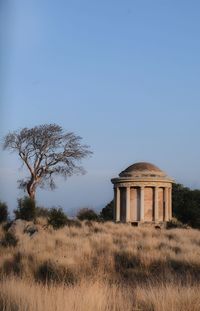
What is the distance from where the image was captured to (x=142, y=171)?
46.3 metres

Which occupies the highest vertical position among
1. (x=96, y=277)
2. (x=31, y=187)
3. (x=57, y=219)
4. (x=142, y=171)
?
(x=142, y=171)

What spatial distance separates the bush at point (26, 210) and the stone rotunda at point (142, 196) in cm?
1313

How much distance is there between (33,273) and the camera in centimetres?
1226

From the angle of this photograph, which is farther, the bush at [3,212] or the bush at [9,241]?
the bush at [3,212]

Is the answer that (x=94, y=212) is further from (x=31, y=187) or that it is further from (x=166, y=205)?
(x=31, y=187)

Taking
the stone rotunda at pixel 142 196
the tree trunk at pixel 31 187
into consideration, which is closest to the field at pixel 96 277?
the tree trunk at pixel 31 187

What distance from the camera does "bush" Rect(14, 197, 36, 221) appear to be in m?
33.6

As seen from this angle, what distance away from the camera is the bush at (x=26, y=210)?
33.6 metres

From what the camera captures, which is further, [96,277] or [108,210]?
[108,210]

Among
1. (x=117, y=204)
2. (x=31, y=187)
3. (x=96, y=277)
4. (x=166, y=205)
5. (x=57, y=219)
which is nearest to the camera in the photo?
(x=96, y=277)

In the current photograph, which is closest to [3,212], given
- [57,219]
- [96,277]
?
[57,219]

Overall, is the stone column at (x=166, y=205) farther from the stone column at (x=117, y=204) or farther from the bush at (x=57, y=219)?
the bush at (x=57, y=219)

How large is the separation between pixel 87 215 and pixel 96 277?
35.5 m

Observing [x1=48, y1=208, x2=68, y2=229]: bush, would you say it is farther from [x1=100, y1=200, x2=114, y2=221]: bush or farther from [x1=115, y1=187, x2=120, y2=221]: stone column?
[x1=100, y1=200, x2=114, y2=221]: bush
